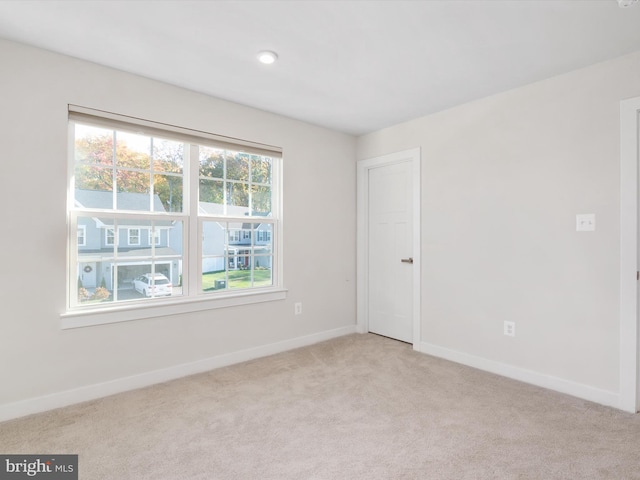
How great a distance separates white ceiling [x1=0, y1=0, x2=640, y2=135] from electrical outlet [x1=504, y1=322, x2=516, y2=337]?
6.47 feet

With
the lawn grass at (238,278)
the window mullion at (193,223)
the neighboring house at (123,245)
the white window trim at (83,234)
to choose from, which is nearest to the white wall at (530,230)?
the lawn grass at (238,278)

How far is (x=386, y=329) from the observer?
4137mm

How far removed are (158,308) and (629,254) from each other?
3.45 meters

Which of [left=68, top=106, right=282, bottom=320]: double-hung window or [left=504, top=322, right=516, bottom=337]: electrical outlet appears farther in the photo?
[left=504, top=322, right=516, bottom=337]: electrical outlet

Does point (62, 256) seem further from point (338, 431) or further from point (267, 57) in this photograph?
point (338, 431)

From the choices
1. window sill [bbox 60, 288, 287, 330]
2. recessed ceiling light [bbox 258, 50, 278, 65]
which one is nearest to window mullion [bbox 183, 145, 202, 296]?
window sill [bbox 60, 288, 287, 330]

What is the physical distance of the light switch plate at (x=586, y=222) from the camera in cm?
254

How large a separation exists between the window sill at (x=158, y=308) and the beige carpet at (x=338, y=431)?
558 millimetres

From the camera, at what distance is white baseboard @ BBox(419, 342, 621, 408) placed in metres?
2.49

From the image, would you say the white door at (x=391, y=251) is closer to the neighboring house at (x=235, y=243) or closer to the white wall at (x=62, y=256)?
the white wall at (x=62, y=256)

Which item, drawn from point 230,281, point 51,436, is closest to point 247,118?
point 230,281

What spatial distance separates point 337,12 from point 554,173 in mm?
2020

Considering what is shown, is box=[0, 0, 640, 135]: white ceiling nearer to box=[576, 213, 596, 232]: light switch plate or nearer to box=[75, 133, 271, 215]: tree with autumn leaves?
box=[75, 133, 271, 215]: tree with autumn leaves

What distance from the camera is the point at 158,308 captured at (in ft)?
9.40
